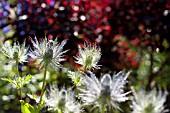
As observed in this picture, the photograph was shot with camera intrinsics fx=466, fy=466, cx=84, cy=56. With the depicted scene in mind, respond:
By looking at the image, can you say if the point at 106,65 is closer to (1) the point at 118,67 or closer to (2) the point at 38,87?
(1) the point at 118,67

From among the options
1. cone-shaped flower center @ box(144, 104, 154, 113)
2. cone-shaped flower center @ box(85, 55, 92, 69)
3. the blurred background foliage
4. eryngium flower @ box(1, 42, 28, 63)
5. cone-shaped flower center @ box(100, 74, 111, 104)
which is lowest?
cone-shaped flower center @ box(144, 104, 154, 113)

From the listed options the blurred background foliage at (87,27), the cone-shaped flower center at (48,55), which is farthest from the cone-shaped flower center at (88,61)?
the blurred background foliage at (87,27)

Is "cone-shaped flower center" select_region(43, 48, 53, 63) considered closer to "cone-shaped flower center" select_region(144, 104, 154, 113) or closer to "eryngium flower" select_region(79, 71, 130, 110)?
"eryngium flower" select_region(79, 71, 130, 110)

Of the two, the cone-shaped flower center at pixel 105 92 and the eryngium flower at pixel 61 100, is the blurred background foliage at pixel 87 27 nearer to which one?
the eryngium flower at pixel 61 100

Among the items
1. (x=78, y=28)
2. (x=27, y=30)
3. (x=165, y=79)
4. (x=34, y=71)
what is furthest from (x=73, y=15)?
(x=165, y=79)

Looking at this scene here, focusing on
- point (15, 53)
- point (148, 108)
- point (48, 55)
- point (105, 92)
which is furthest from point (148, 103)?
point (15, 53)

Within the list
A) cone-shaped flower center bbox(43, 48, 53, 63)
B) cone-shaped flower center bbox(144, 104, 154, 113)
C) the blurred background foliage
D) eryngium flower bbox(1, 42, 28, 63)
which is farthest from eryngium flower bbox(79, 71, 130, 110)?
the blurred background foliage

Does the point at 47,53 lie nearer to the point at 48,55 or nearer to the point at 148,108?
the point at 48,55

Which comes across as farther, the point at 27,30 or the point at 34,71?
the point at 34,71
